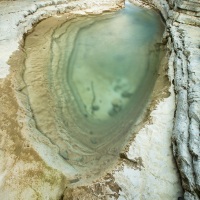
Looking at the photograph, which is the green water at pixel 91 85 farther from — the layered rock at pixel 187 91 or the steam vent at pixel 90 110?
the layered rock at pixel 187 91

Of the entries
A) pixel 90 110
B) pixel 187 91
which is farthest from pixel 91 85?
pixel 187 91

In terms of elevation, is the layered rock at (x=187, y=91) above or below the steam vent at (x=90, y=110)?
above

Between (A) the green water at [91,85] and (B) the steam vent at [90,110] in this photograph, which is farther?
(A) the green water at [91,85]

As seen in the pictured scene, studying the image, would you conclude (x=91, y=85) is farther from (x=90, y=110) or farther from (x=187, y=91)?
(x=187, y=91)

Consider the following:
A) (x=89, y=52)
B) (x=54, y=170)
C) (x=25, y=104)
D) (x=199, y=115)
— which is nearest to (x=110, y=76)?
(x=89, y=52)

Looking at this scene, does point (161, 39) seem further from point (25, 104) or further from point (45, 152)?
point (45, 152)

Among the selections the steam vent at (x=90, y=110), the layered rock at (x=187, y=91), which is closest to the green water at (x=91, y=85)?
the steam vent at (x=90, y=110)

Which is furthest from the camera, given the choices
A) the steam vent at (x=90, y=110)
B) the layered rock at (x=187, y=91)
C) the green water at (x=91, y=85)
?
the green water at (x=91, y=85)
